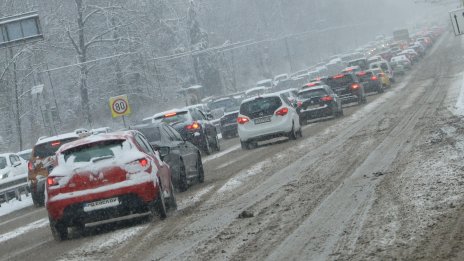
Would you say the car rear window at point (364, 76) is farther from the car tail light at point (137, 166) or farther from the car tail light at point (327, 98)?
the car tail light at point (137, 166)

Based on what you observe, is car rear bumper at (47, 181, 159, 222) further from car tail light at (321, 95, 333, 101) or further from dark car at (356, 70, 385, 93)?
dark car at (356, 70, 385, 93)

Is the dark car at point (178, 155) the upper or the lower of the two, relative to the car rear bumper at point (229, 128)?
upper

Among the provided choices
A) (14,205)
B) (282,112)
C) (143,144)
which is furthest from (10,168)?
(143,144)

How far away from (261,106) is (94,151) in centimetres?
1511

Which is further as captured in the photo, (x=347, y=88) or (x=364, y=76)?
(x=364, y=76)

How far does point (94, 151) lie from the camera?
1336 cm

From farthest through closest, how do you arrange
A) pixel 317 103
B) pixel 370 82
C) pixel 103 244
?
1. pixel 370 82
2. pixel 317 103
3. pixel 103 244

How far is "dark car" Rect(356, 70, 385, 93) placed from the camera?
49094 mm

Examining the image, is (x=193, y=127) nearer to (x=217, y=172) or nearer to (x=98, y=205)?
(x=217, y=172)

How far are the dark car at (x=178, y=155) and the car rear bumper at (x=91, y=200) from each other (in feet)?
12.1

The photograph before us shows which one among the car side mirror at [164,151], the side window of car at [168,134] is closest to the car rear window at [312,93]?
the side window of car at [168,134]

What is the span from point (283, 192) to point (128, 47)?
45854mm

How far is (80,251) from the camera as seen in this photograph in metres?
11.4

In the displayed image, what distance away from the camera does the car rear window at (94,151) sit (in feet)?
43.6
